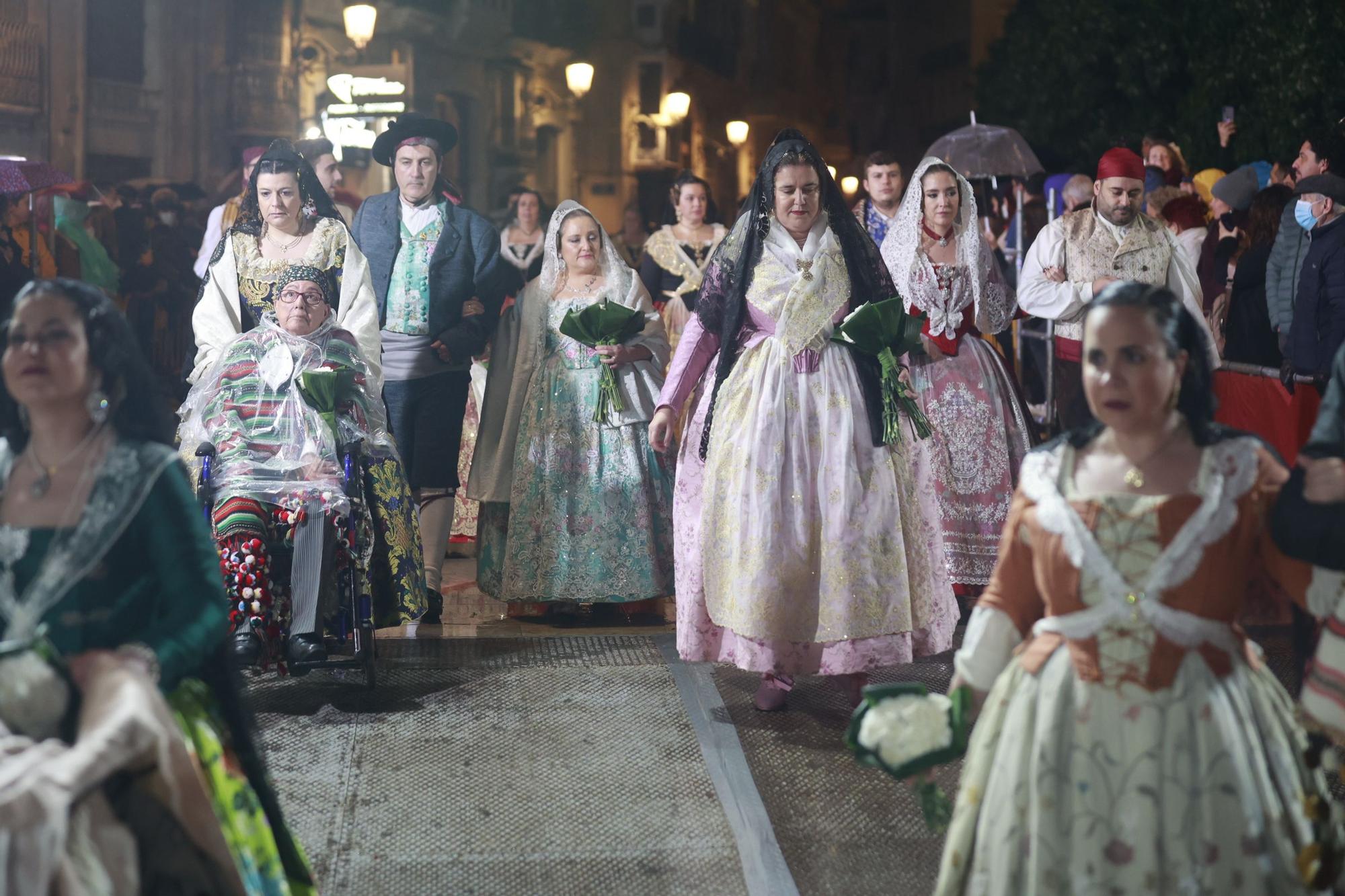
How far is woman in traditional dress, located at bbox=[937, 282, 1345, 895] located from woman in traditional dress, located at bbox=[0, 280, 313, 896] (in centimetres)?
127

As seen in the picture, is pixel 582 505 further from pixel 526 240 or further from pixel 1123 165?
pixel 526 240

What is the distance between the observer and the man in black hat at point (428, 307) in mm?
6969

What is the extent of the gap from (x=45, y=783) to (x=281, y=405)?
3243mm

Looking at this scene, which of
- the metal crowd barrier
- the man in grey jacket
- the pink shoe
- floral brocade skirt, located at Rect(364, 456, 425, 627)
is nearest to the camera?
the pink shoe

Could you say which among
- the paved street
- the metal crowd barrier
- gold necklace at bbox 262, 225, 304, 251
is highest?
gold necklace at bbox 262, 225, 304, 251

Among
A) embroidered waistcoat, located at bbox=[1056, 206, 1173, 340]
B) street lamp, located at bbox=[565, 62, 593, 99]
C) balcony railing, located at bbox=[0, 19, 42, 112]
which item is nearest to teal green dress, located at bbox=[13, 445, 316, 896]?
embroidered waistcoat, located at bbox=[1056, 206, 1173, 340]

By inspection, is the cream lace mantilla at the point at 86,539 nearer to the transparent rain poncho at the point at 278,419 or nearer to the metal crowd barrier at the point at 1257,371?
the transparent rain poncho at the point at 278,419

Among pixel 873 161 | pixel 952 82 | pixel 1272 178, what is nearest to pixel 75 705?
pixel 873 161

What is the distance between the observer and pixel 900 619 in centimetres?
511

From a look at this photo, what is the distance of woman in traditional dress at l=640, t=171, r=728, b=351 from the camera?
8.61 meters

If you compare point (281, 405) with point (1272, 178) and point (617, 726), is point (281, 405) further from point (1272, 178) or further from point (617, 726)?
point (1272, 178)

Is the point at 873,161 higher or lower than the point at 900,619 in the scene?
higher

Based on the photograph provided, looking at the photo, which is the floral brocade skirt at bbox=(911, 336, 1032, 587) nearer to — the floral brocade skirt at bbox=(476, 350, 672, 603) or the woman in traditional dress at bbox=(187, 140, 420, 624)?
the floral brocade skirt at bbox=(476, 350, 672, 603)

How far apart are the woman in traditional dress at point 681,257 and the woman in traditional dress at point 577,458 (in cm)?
159
